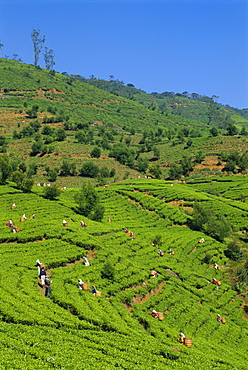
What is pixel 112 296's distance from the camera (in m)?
32.8

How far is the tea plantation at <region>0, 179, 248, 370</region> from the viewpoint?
2027 centimetres

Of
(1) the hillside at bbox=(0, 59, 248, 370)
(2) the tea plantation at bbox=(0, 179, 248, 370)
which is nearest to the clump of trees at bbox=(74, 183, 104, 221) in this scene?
(1) the hillside at bbox=(0, 59, 248, 370)

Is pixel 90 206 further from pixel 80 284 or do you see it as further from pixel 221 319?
pixel 221 319

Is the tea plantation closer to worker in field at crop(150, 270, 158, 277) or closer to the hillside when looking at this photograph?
the hillside

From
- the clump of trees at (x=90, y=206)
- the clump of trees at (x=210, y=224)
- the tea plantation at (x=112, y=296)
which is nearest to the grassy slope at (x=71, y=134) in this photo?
the clump of trees at (x=90, y=206)

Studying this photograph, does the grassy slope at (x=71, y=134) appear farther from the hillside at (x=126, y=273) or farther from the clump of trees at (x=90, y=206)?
the clump of trees at (x=90, y=206)

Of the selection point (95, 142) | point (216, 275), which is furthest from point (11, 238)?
point (95, 142)

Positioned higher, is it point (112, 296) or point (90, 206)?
point (90, 206)

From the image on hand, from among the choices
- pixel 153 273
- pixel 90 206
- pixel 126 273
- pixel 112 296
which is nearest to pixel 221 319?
pixel 153 273

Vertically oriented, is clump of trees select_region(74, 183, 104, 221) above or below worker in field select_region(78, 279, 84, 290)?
above

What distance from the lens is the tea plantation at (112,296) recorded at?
20267 mm

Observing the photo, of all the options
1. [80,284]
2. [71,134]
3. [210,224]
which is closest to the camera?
[80,284]

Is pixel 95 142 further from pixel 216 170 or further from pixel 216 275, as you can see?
pixel 216 275

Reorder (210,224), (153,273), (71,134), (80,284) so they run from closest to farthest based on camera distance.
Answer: (80,284), (153,273), (210,224), (71,134)
